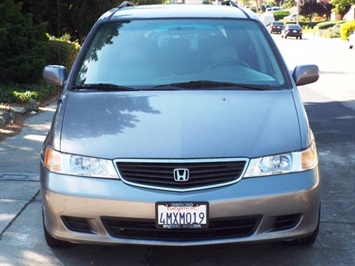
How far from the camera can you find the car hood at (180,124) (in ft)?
11.8

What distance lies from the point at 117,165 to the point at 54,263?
95cm

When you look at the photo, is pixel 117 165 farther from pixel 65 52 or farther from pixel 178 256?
pixel 65 52

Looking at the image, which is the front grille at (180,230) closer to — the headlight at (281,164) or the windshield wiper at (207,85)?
the headlight at (281,164)

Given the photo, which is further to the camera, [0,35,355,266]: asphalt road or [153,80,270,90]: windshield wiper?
[153,80,270,90]: windshield wiper

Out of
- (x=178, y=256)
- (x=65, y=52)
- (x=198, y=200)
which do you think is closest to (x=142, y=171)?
(x=198, y=200)

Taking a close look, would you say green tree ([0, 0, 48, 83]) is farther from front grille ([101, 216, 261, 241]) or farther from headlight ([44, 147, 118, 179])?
front grille ([101, 216, 261, 241])

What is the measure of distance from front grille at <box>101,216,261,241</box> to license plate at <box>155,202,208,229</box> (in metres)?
0.06

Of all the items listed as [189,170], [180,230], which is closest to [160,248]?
[180,230]

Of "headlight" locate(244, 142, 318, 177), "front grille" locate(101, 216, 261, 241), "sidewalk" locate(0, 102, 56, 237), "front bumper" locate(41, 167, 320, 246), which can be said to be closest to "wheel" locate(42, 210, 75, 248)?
"front bumper" locate(41, 167, 320, 246)

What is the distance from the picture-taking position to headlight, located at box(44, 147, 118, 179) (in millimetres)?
3574

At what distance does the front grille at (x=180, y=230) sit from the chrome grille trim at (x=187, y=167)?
25 centimetres

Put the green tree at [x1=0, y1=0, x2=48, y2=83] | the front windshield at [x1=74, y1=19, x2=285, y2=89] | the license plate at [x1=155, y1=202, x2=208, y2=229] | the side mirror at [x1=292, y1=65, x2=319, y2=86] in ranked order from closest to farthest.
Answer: the license plate at [x1=155, y1=202, x2=208, y2=229] → the front windshield at [x1=74, y1=19, x2=285, y2=89] → the side mirror at [x1=292, y1=65, x2=319, y2=86] → the green tree at [x1=0, y1=0, x2=48, y2=83]

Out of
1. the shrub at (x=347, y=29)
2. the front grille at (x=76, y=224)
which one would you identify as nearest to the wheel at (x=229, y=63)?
the front grille at (x=76, y=224)

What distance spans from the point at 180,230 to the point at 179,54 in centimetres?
181
